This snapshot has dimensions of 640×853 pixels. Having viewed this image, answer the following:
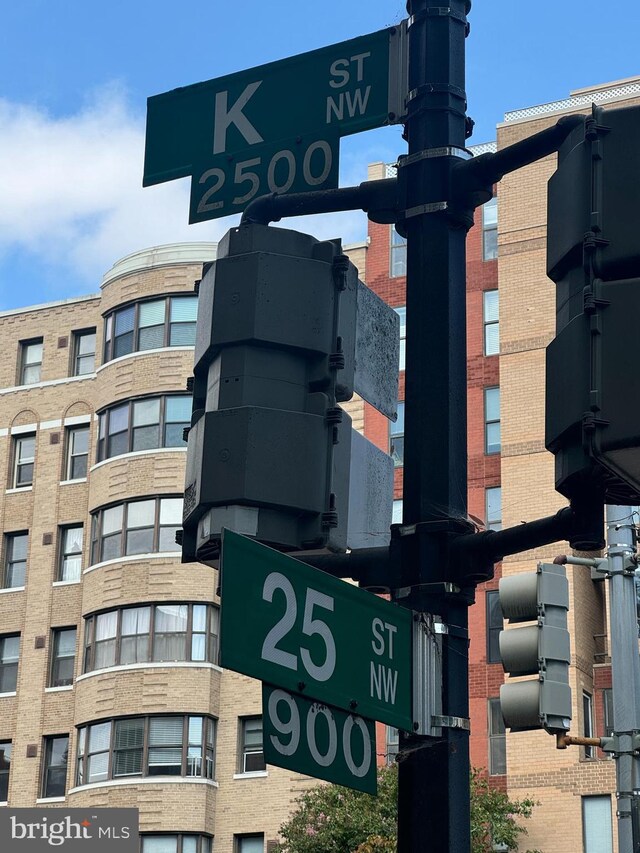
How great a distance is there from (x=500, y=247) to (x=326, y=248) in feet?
129

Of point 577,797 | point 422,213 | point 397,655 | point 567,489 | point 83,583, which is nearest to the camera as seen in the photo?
point 567,489

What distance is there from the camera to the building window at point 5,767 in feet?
144

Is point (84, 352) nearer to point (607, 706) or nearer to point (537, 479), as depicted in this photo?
point (537, 479)

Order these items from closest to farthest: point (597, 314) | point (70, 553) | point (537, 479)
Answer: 1. point (597, 314)
2. point (537, 479)
3. point (70, 553)

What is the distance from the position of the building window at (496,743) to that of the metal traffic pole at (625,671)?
72.2ft

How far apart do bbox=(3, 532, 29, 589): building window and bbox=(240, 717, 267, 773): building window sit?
28.9 ft

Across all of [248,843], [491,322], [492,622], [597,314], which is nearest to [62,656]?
[248,843]

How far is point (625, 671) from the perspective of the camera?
1725 centimetres

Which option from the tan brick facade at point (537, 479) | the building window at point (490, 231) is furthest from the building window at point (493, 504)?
the building window at point (490, 231)

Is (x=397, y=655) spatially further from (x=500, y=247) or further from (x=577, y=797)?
(x=500, y=247)

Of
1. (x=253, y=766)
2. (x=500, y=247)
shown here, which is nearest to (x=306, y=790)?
(x=253, y=766)

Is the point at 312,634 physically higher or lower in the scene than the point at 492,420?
lower

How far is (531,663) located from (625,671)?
11187 mm

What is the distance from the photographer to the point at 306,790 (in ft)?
130
